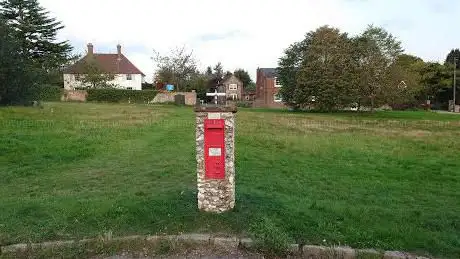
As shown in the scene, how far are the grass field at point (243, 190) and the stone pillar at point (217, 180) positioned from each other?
20 centimetres

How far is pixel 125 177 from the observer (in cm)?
934

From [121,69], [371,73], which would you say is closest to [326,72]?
[371,73]

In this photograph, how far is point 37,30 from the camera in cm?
A: 5172

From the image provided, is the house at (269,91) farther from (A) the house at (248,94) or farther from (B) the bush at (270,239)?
(B) the bush at (270,239)

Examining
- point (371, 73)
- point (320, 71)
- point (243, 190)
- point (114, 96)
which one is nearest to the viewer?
point (243, 190)

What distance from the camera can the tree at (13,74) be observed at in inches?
981

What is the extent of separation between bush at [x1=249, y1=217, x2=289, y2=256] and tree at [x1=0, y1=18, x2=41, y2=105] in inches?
936

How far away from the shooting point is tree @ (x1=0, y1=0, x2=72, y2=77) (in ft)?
165

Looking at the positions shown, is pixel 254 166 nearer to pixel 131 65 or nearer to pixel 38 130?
pixel 38 130

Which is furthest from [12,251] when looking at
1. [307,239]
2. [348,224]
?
[348,224]

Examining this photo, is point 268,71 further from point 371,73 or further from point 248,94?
point 371,73

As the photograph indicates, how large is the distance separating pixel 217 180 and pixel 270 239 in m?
1.38

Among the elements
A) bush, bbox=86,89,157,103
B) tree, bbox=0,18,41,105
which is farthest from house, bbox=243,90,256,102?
tree, bbox=0,18,41,105

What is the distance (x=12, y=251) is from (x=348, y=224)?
179 inches
